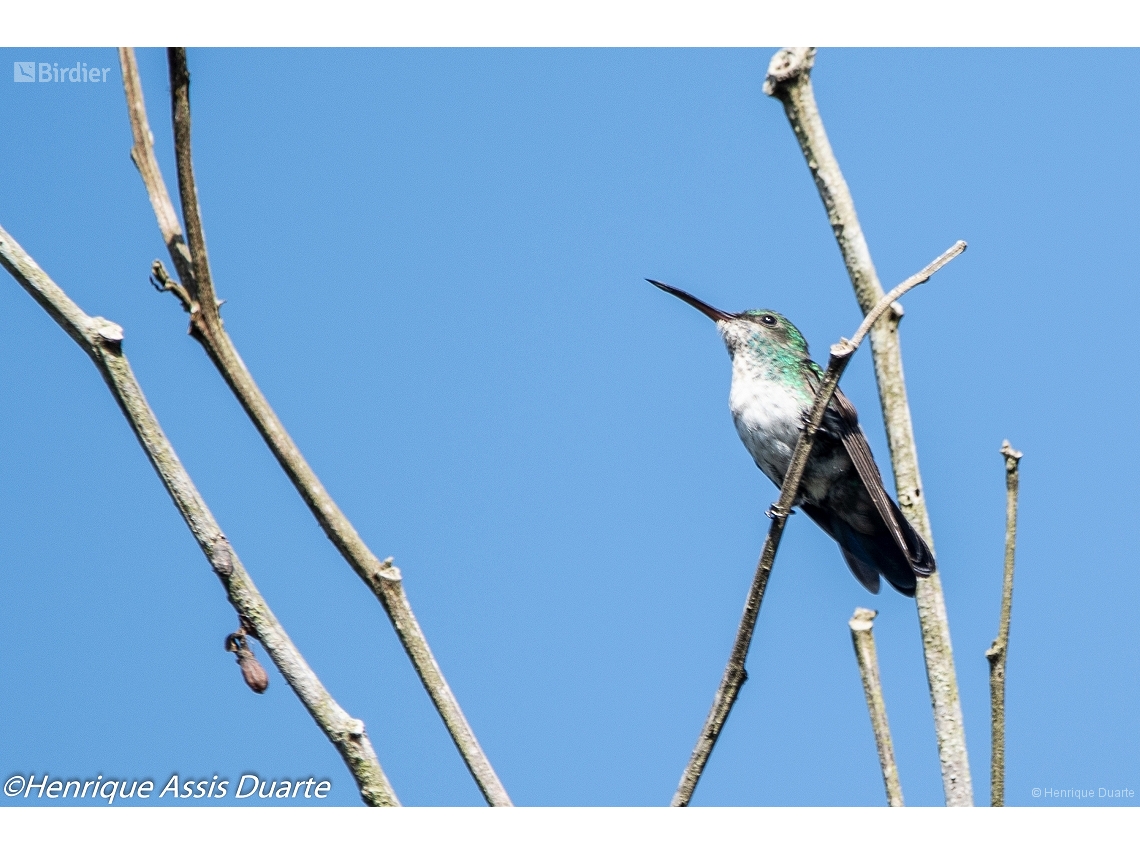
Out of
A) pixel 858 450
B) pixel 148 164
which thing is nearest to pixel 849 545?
pixel 858 450

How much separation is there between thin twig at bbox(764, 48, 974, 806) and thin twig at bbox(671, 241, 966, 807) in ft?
0.91

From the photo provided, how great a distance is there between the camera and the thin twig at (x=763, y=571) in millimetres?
2975

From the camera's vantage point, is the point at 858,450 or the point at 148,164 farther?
the point at 858,450

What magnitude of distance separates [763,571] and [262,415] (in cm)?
161

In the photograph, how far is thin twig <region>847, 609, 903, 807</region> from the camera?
3113 millimetres

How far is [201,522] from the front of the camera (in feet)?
8.43

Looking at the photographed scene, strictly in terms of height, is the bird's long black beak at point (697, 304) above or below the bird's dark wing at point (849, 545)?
above

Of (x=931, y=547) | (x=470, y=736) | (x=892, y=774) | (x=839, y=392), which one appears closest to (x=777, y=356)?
(x=839, y=392)

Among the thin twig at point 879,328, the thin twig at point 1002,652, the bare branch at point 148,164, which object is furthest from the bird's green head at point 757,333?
the bare branch at point 148,164

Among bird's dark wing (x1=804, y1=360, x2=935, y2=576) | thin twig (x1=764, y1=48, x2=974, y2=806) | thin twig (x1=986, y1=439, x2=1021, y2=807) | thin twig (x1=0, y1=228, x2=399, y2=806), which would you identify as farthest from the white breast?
thin twig (x1=0, y1=228, x2=399, y2=806)

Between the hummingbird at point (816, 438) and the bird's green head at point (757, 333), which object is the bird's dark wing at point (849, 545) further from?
the bird's green head at point (757, 333)

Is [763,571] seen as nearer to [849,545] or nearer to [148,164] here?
[148,164]

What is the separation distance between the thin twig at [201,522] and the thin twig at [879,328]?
185 cm

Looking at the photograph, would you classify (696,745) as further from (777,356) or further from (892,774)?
(777,356)
